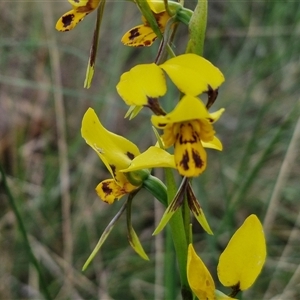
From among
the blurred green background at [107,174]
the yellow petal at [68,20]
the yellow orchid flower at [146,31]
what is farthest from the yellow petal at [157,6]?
the blurred green background at [107,174]

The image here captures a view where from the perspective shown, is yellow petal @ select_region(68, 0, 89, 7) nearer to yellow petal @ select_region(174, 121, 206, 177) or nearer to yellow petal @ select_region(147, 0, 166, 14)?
yellow petal @ select_region(147, 0, 166, 14)

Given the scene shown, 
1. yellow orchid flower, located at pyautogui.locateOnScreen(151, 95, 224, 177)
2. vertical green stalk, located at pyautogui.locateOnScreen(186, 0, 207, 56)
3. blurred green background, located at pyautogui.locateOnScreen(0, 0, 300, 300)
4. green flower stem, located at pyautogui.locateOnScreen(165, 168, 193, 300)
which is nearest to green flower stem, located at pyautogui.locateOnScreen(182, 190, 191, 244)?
green flower stem, located at pyautogui.locateOnScreen(165, 168, 193, 300)

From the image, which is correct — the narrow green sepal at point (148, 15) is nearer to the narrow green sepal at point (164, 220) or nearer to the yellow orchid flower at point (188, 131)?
the yellow orchid flower at point (188, 131)

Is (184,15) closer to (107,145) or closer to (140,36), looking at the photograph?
(140,36)

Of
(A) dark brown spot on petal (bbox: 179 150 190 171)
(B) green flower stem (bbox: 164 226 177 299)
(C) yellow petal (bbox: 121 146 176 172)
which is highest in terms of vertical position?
(A) dark brown spot on petal (bbox: 179 150 190 171)

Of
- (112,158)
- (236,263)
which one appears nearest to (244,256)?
(236,263)
